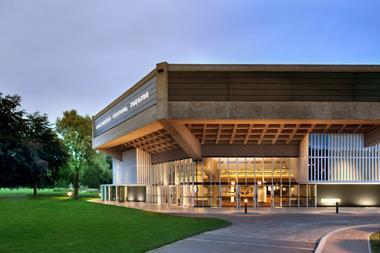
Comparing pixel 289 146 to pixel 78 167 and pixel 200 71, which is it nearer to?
pixel 200 71

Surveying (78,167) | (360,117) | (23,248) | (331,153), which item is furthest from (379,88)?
(78,167)

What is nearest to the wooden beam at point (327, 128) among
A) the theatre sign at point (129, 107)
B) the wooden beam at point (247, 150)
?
the wooden beam at point (247, 150)

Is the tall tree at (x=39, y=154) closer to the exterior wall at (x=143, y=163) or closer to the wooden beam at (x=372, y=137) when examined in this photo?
the wooden beam at (x=372, y=137)

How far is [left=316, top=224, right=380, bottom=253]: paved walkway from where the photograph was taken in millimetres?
15142

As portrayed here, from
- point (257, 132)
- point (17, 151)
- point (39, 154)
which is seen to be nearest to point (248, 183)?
point (257, 132)

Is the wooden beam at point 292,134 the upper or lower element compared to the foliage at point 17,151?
upper

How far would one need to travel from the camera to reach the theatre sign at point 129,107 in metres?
39.3

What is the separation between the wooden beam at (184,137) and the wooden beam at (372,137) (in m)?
13.9

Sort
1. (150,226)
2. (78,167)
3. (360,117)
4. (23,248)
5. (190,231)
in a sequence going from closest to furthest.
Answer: (23,248), (190,231), (150,226), (360,117), (78,167)

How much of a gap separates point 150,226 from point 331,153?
22.5 metres

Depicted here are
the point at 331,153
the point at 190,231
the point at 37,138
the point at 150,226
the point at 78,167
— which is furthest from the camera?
the point at 78,167

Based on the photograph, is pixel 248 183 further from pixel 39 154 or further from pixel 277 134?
pixel 39 154

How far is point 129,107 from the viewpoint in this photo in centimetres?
4631

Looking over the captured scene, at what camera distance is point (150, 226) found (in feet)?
77.3
